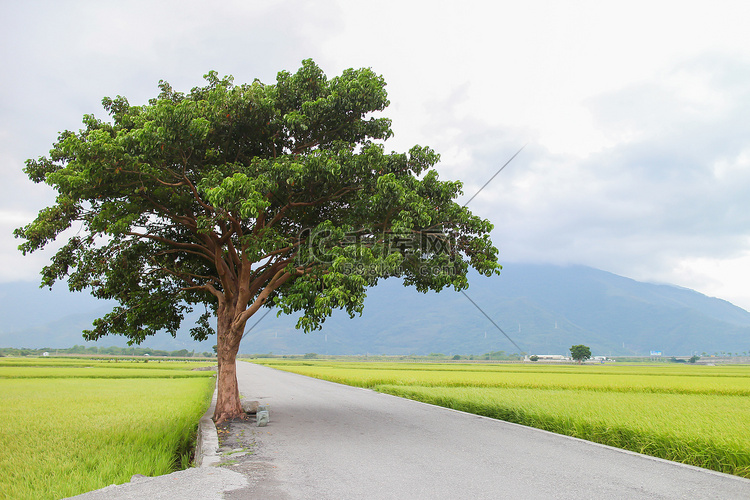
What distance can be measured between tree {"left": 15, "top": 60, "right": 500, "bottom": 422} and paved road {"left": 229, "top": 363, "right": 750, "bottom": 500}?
112 inches

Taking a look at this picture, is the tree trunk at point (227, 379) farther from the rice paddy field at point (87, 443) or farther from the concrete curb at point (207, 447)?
the rice paddy field at point (87, 443)

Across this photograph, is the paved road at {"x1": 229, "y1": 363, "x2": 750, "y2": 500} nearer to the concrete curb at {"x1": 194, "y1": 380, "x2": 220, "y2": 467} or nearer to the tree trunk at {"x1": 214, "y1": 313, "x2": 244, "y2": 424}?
the concrete curb at {"x1": 194, "y1": 380, "x2": 220, "y2": 467}

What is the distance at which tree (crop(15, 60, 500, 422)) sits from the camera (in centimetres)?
1094

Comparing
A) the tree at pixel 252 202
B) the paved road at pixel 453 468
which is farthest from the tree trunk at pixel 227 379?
the paved road at pixel 453 468

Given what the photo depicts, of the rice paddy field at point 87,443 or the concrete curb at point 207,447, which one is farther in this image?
the concrete curb at point 207,447

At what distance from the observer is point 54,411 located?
1789 centimetres

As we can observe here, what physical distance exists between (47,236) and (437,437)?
11199mm

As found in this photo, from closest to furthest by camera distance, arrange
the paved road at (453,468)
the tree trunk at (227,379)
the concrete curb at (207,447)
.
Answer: the paved road at (453,468) < the concrete curb at (207,447) < the tree trunk at (227,379)

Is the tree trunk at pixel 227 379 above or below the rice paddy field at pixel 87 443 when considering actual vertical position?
above

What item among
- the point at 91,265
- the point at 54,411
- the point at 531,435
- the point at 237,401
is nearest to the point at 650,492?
the point at 531,435

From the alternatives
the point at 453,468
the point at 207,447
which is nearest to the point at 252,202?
the point at 207,447

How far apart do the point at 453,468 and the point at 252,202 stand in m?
6.63

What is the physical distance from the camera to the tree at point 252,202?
431 inches

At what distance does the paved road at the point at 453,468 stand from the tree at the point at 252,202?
9.31 ft
